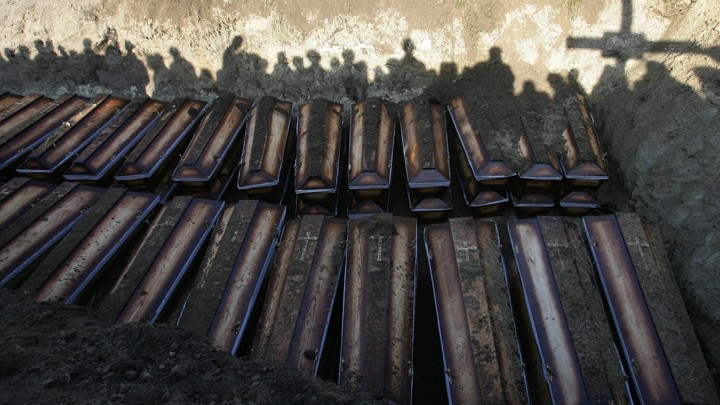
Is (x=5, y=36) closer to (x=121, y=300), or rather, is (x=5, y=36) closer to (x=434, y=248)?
(x=121, y=300)

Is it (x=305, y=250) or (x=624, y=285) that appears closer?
(x=624, y=285)

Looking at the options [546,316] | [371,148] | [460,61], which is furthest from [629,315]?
[460,61]

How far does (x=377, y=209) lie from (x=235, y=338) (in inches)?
147

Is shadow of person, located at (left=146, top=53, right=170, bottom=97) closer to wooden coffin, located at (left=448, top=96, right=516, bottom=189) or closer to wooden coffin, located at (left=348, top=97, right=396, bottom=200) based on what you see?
wooden coffin, located at (left=348, top=97, right=396, bottom=200)

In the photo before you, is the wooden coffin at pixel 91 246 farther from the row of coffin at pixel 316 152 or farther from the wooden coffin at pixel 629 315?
the wooden coffin at pixel 629 315

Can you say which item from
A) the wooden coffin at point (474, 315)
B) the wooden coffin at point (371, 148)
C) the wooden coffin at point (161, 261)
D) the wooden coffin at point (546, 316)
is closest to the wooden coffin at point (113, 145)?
the wooden coffin at point (161, 261)

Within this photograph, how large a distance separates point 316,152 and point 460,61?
509cm

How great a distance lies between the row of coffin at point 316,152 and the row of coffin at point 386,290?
3.13 feet

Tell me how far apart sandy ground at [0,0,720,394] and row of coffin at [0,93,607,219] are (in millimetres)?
1173

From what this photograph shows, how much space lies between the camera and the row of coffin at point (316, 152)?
8.66 m

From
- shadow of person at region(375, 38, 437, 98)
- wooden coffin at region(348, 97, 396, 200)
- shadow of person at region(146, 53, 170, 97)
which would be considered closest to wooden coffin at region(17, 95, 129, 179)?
shadow of person at region(146, 53, 170, 97)

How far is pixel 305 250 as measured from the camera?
24.7 feet

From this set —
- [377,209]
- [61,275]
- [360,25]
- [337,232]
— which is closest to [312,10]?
[360,25]

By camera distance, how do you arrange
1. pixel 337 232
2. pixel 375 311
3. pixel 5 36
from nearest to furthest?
pixel 375 311, pixel 337 232, pixel 5 36
